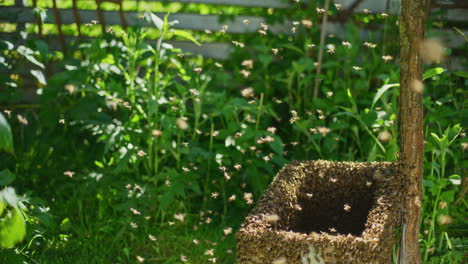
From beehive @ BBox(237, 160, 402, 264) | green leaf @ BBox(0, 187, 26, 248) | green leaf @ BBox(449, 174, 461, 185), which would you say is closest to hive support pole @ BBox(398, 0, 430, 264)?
beehive @ BBox(237, 160, 402, 264)

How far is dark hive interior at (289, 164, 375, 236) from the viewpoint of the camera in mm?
2342

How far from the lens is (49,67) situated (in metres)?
3.67

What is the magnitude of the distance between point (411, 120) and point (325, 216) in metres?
0.52

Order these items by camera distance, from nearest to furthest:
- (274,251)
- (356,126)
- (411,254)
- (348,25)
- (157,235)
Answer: (274,251)
(411,254)
(157,235)
(356,126)
(348,25)

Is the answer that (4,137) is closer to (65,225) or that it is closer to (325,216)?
(325,216)

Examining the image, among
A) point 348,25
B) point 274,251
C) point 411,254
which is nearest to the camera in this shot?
point 274,251

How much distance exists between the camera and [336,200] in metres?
2.38

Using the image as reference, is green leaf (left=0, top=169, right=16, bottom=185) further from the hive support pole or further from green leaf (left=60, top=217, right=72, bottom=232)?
the hive support pole

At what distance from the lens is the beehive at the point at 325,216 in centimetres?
182

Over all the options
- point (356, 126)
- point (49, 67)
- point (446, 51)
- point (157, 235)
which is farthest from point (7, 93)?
point (446, 51)

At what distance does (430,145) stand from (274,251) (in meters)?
1.10

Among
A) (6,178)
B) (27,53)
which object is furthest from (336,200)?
(27,53)

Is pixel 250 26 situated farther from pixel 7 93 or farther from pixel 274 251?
pixel 274 251

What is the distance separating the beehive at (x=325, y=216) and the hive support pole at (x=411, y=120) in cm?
5
